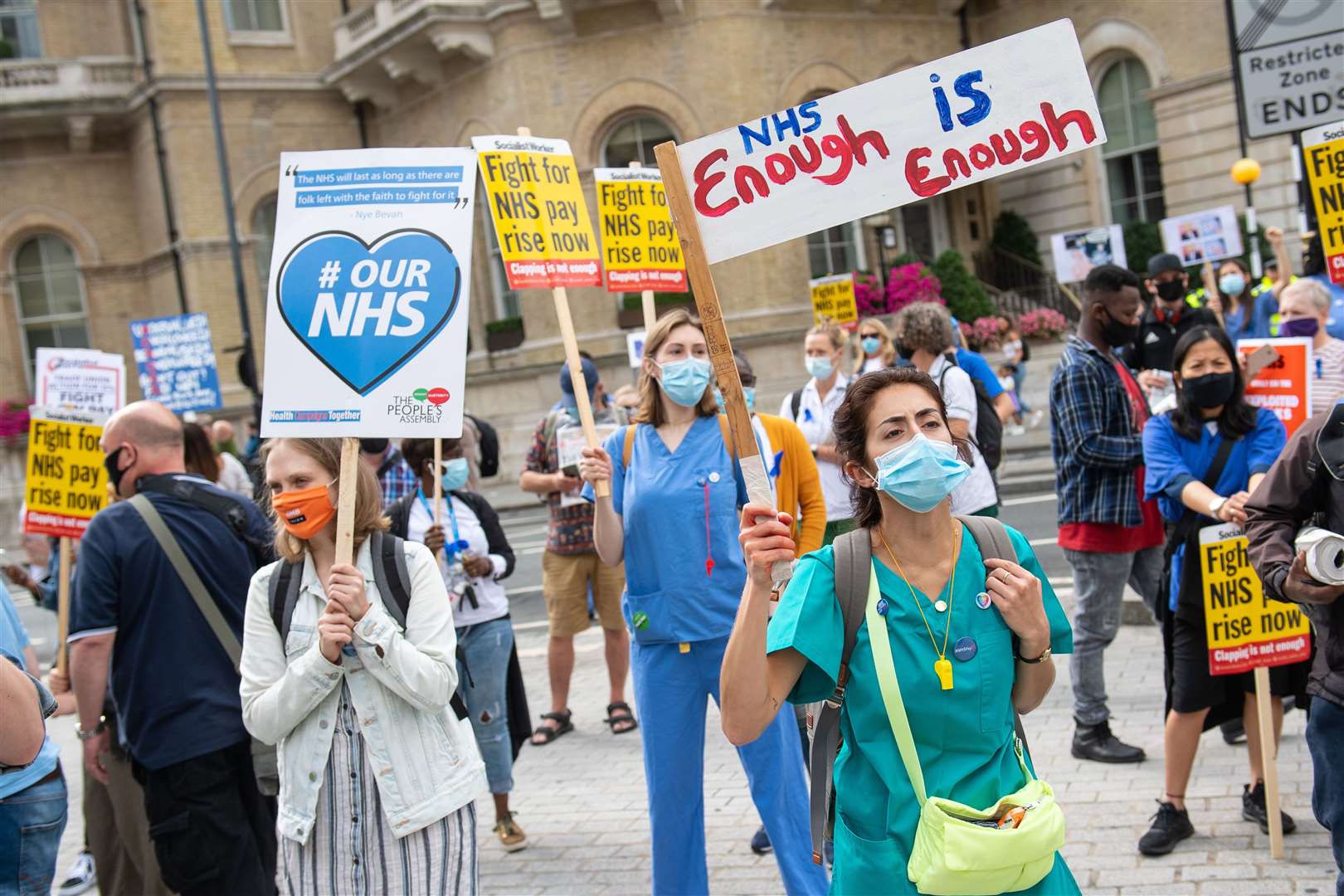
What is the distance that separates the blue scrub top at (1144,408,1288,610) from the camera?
500 cm

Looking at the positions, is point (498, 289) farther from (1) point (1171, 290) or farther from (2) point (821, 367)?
(2) point (821, 367)

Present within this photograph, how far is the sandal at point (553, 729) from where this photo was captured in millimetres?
7570

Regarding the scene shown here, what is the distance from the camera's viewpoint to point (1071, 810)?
538 centimetres

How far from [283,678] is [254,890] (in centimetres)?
120

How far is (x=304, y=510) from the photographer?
3658 millimetres

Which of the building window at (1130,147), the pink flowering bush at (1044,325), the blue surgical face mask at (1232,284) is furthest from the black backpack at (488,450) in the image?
the building window at (1130,147)

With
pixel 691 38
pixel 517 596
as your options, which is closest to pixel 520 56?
pixel 691 38

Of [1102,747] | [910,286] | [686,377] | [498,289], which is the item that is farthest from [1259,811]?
[498,289]

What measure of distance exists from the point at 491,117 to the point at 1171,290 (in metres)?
19.1

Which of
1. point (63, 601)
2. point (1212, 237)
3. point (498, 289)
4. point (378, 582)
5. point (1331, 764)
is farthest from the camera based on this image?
point (498, 289)

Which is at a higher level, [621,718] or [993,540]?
[993,540]

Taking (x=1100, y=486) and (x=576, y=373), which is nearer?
(x=576, y=373)

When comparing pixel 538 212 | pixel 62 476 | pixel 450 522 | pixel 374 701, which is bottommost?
pixel 374 701

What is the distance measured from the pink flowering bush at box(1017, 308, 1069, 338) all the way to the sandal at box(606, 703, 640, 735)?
18547 mm
